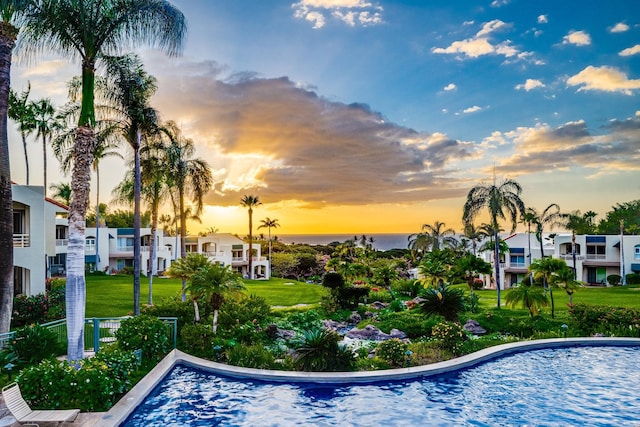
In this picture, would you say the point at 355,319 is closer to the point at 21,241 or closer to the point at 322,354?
the point at 322,354

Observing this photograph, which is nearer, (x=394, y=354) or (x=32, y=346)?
(x=32, y=346)

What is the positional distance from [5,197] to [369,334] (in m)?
15.0

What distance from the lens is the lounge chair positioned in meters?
8.55

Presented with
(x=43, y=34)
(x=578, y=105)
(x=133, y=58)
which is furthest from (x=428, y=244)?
(x=43, y=34)

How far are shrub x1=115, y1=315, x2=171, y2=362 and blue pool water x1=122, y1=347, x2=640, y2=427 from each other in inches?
35.7

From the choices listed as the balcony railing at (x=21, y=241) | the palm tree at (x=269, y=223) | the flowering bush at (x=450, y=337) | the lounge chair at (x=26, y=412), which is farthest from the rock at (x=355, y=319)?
the palm tree at (x=269, y=223)

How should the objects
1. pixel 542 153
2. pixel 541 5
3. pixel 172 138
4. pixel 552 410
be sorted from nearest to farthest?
pixel 552 410
pixel 541 5
pixel 172 138
pixel 542 153

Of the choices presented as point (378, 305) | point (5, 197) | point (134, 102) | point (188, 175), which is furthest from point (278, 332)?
point (188, 175)

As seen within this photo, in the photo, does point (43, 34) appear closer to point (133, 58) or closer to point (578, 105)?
point (133, 58)

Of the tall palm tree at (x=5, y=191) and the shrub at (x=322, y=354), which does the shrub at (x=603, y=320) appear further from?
the tall palm tree at (x=5, y=191)

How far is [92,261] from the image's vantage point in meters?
48.2

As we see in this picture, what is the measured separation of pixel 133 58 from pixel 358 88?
43.1 ft

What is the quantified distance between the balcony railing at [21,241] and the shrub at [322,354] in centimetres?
1581

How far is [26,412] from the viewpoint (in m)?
8.74
